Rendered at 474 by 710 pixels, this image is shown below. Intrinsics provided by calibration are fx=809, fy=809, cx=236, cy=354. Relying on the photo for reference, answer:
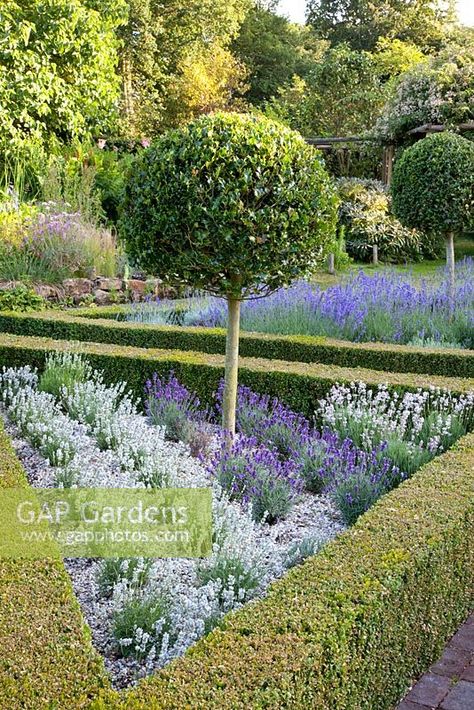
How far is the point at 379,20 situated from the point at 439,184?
74.2 ft

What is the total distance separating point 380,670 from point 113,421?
2.40 metres

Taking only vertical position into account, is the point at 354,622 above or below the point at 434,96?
below

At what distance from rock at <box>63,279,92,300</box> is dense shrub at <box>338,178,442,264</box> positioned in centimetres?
686

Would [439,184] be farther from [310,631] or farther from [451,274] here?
[310,631]

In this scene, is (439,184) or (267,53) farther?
(267,53)

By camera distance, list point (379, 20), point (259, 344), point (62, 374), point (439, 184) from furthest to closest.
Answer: point (379, 20) < point (439, 184) < point (259, 344) < point (62, 374)

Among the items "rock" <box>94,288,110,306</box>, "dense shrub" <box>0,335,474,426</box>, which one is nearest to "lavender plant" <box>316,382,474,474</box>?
"dense shrub" <box>0,335,474,426</box>

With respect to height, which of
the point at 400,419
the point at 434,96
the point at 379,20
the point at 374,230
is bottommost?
the point at 400,419

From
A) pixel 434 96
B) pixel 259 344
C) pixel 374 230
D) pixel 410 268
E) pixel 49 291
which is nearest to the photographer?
pixel 259 344

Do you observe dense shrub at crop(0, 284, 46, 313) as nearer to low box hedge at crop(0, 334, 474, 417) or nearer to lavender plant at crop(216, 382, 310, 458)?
low box hedge at crop(0, 334, 474, 417)

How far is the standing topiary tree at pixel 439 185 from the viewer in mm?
7668

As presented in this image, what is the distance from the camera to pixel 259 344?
6.10m

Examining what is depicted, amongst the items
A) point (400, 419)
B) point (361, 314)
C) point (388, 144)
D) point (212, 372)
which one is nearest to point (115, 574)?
point (400, 419)

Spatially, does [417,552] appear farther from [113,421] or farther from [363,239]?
[363,239]
